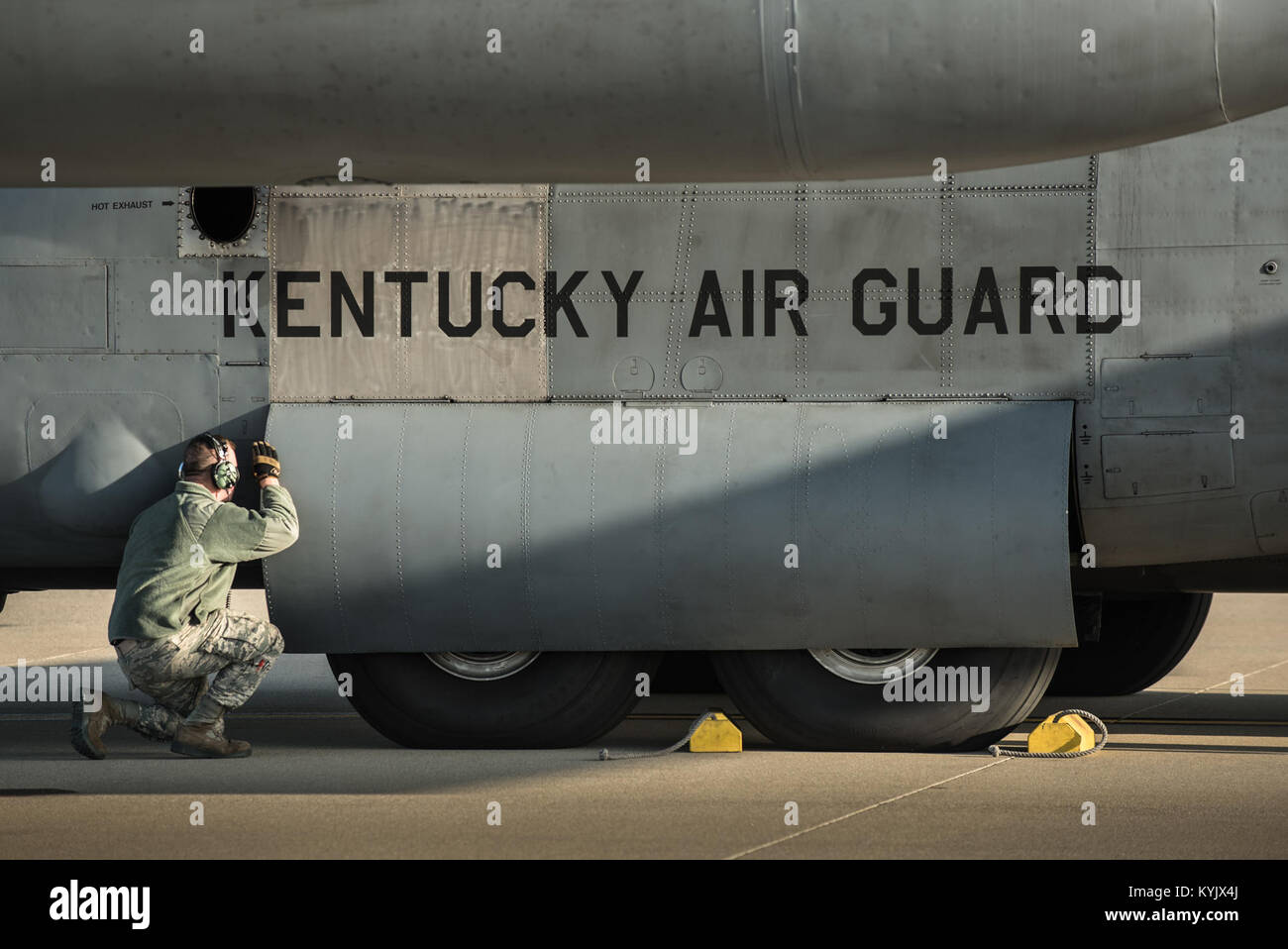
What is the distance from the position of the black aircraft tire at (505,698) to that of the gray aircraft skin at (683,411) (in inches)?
0.7

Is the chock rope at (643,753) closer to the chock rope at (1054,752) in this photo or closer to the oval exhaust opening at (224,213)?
the chock rope at (1054,752)

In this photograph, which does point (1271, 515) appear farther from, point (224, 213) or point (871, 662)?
point (224, 213)

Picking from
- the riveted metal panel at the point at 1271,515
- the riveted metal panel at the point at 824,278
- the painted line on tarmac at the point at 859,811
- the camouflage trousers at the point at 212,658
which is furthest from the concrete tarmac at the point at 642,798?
the riveted metal panel at the point at 824,278

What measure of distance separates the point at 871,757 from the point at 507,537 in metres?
2.24

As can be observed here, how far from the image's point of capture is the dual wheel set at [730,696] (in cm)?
985

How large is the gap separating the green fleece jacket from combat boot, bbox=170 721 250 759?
547 mm

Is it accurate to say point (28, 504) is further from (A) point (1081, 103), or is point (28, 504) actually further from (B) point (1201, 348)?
(A) point (1081, 103)

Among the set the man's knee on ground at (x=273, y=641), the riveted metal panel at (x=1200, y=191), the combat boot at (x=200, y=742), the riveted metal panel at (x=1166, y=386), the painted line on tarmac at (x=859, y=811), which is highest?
the riveted metal panel at (x=1200, y=191)

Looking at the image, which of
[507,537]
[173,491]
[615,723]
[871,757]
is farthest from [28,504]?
[871,757]

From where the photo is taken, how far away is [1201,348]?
9.55 meters

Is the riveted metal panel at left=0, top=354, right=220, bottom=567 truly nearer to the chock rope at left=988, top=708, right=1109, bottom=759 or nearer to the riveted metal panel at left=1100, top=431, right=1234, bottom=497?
the chock rope at left=988, top=708, right=1109, bottom=759

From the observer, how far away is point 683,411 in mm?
9914

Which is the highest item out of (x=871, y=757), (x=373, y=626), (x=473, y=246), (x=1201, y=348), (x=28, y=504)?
(x=473, y=246)

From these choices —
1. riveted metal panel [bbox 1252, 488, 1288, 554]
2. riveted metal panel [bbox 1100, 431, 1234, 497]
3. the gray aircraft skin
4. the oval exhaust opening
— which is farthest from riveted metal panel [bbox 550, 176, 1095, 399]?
the oval exhaust opening
